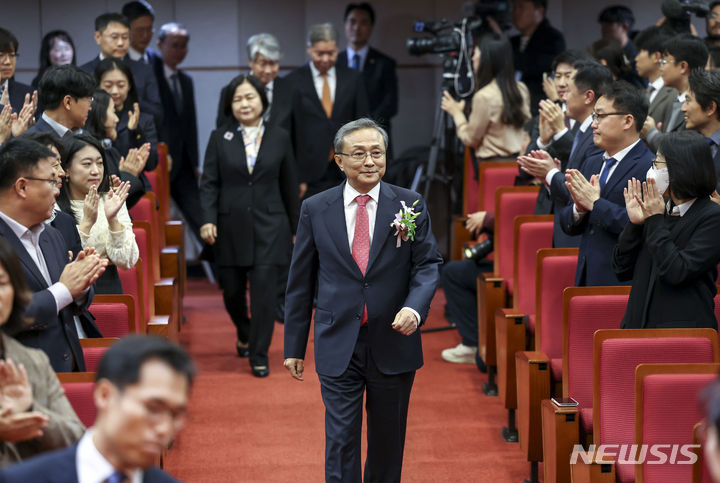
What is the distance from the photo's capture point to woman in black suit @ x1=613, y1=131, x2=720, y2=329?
298cm

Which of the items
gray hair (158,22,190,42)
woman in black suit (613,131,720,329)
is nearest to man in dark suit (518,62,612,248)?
woman in black suit (613,131,720,329)

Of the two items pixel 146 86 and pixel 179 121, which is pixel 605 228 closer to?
pixel 146 86

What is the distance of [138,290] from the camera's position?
12.1 ft

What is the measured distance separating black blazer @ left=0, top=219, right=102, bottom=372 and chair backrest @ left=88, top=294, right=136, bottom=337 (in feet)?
1.37

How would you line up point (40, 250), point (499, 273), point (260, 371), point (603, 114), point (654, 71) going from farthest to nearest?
point (654, 71) < point (260, 371) < point (499, 273) < point (603, 114) < point (40, 250)

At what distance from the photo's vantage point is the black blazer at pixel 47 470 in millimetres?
1725

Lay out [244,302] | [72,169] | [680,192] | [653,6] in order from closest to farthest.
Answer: [680,192], [72,169], [244,302], [653,6]

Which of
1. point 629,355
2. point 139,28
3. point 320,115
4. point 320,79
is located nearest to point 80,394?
point 629,355

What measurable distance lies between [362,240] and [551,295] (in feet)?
3.19

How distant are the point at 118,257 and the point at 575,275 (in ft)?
5.47

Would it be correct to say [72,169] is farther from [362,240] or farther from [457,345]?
[457,345]

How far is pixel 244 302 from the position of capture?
530 centimetres

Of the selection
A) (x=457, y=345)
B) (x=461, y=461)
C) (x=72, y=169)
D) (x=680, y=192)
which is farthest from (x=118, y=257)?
(x=457, y=345)

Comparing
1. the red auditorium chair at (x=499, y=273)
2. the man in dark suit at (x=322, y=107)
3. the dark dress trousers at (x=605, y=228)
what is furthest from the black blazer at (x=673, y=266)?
the man in dark suit at (x=322, y=107)
